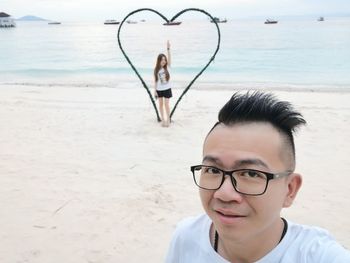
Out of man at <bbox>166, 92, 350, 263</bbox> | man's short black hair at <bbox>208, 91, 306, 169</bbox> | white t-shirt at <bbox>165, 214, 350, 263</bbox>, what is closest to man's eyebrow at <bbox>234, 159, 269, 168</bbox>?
man at <bbox>166, 92, 350, 263</bbox>

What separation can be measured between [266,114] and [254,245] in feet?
1.20

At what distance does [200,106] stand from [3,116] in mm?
4604

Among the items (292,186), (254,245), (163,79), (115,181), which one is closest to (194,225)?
(254,245)

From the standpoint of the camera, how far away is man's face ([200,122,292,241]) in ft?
3.53

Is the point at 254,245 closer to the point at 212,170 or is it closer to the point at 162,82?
the point at 212,170

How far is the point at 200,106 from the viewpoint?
10.3 m

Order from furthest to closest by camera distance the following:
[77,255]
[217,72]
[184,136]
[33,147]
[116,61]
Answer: [116,61] → [217,72] → [184,136] → [33,147] → [77,255]

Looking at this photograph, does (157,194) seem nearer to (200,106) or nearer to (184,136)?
(184,136)

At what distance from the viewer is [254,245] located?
1140mm

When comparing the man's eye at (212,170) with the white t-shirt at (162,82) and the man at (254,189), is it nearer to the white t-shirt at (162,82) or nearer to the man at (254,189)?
the man at (254,189)

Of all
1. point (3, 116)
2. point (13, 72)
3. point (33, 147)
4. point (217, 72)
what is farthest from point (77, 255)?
point (13, 72)

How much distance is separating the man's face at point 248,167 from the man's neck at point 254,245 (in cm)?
1

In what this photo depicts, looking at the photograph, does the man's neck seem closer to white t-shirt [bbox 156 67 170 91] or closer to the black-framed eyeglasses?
the black-framed eyeglasses

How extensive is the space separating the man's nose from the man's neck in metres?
0.12
